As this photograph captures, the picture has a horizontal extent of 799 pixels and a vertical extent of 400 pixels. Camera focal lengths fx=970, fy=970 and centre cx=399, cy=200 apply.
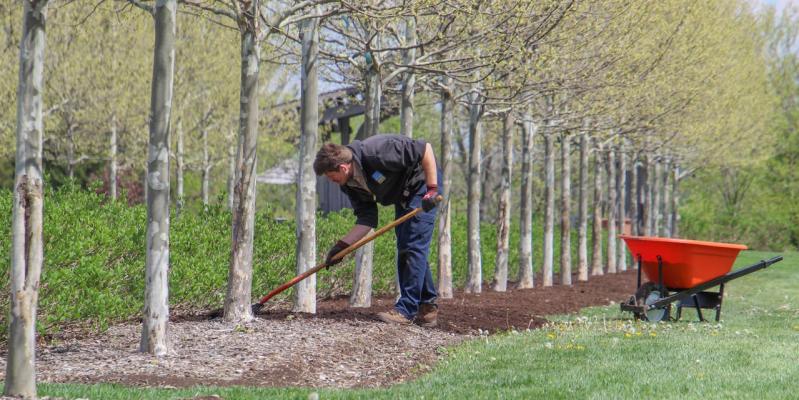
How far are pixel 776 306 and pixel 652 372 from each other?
10347 millimetres

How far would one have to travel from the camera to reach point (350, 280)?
14078 millimetres

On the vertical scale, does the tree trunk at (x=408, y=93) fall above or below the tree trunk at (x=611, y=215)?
above

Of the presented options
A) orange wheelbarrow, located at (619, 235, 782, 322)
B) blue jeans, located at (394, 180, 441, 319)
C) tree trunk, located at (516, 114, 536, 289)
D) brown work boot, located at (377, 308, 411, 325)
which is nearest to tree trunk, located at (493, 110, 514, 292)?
tree trunk, located at (516, 114, 536, 289)

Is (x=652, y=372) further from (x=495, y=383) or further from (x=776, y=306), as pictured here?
(x=776, y=306)

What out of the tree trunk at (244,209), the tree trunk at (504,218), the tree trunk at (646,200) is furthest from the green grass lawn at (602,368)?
the tree trunk at (646,200)

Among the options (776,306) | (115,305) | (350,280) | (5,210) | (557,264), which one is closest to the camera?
(5,210)

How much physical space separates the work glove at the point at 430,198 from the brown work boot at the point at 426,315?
125 cm

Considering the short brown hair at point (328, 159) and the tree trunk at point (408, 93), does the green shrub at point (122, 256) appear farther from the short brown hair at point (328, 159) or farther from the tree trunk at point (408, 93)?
the short brown hair at point (328, 159)

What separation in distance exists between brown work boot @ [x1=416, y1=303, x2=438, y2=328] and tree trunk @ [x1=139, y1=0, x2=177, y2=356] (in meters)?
2.91

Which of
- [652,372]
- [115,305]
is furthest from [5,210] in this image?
[652,372]

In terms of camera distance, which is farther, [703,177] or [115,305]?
[703,177]

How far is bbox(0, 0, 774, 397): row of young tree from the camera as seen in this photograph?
6766mm

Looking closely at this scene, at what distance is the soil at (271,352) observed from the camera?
250 inches

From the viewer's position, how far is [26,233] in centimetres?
499
